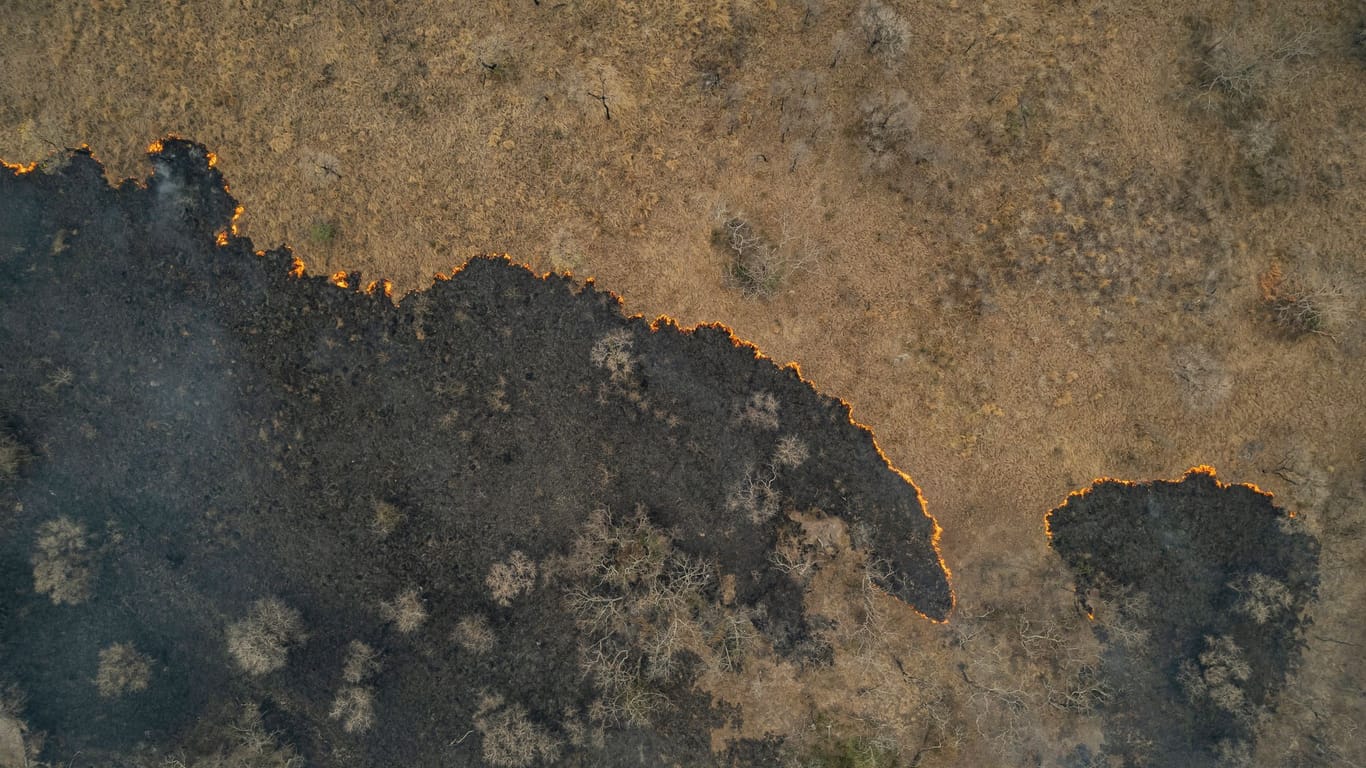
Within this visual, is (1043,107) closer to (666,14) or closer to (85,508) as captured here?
(666,14)

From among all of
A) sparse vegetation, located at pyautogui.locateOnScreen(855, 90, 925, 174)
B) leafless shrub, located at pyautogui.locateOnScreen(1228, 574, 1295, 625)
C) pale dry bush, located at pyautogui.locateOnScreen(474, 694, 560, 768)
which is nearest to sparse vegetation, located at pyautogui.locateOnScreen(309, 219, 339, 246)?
pale dry bush, located at pyautogui.locateOnScreen(474, 694, 560, 768)

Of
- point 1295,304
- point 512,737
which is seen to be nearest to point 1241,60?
point 1295,304

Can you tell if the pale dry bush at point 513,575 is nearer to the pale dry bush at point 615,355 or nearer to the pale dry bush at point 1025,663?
the pale dry bush at point 615,355

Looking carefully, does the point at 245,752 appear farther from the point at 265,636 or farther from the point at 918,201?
the point at 918,201

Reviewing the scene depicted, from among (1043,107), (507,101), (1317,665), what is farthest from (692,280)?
(1317,665)

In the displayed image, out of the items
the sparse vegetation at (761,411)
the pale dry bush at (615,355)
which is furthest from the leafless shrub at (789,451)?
the pale dry bush at (615,355)
